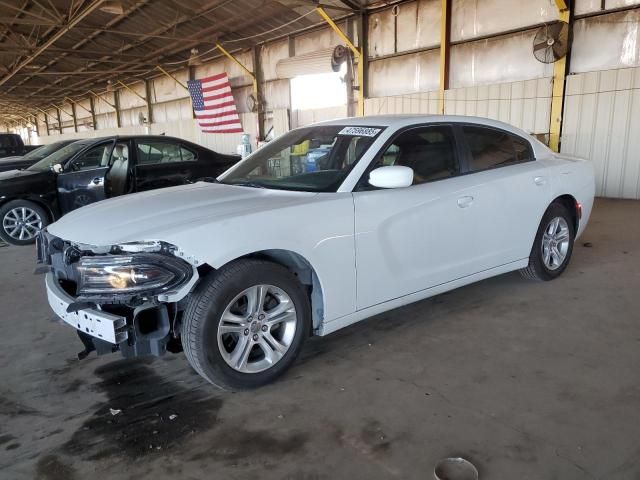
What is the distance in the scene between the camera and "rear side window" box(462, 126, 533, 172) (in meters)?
3.55

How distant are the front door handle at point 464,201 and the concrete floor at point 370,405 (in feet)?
2.76

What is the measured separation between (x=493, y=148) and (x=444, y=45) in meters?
7.77

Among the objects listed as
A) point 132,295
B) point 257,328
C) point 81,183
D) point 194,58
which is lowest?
point 257,328

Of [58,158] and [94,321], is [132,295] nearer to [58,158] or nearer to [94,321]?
[94,321]

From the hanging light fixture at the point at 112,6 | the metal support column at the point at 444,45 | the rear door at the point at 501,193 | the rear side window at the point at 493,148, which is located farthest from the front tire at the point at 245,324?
the hanging light fixture at the point at 112,6

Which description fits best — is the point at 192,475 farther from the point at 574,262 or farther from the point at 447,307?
the point at 574,262

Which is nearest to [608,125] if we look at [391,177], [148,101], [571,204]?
[571,204]

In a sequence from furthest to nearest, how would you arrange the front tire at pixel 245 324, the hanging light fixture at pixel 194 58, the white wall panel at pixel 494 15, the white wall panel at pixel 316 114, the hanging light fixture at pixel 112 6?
the hanging light fixture at pixel 194 58 < the white wall panel at pixel 316 114 < the hanging light fixture at pixel 112 6 < the white wall panel at pixel 494 15 < the front tire at pixel 245 324

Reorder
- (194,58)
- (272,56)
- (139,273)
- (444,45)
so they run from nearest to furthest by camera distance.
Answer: (139,273) < (444,45) < (272,56) < (194,58)

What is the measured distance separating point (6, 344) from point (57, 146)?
703 centimetres

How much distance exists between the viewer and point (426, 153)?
3.32 meters

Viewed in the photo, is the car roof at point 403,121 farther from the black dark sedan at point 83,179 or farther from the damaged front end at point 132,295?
the black dark sedan at point 83,179

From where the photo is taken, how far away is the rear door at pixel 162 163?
22.6 feet

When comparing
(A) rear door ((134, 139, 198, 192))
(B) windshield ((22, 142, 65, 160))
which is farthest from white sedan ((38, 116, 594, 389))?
(B) windshield ((22, 142, 65, 160))
